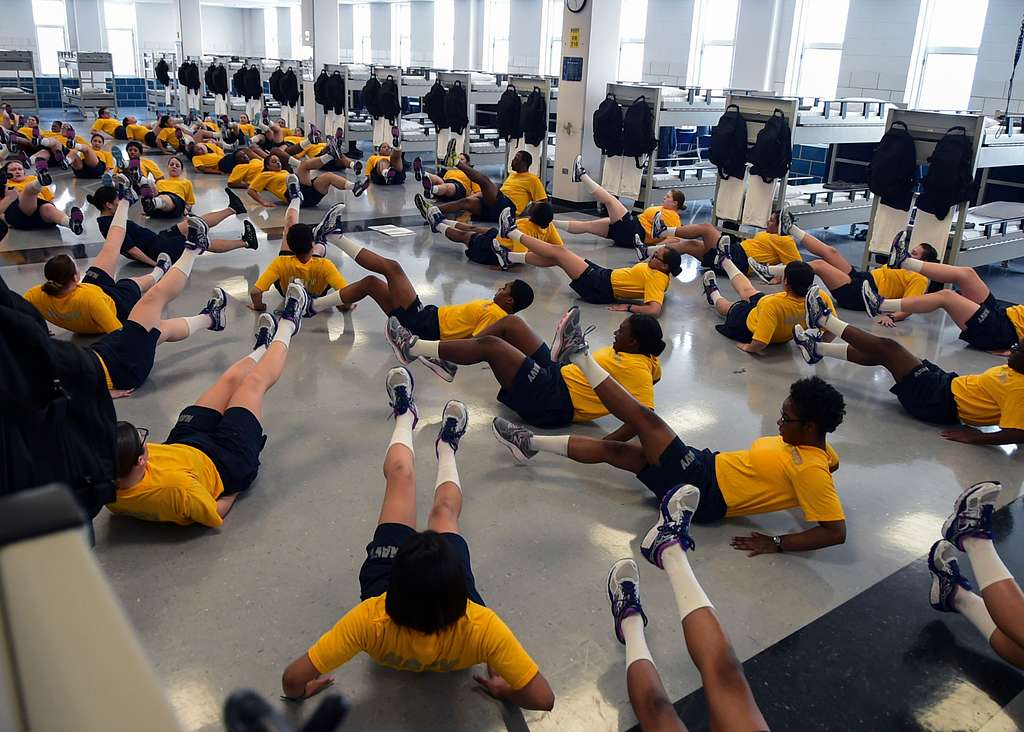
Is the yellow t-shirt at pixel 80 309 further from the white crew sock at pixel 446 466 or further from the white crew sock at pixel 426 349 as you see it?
the white crew sock at pixel 446 466

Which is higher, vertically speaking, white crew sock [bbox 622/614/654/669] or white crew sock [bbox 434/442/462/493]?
white crew sock [bbox 434/442/462/493]

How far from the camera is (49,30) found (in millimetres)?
22188

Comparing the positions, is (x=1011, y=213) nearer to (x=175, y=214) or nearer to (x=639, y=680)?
(x=639, y=680)

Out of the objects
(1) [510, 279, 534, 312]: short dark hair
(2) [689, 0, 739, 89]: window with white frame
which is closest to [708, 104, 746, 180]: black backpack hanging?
(1) [510, 279, 534, 312]: short dark hair

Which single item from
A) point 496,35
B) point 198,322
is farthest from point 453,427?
point 496,35

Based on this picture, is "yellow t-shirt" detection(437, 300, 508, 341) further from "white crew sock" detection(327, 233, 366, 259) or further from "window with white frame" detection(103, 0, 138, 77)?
"window with white frame" detection(103, 0, 138, 77)

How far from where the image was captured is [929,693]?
237 centimetres

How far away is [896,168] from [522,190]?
338 cm

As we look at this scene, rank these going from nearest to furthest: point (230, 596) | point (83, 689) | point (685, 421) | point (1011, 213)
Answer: point (83, 689) < point (230, 596) < point (685, 421) < point (1011, 213)

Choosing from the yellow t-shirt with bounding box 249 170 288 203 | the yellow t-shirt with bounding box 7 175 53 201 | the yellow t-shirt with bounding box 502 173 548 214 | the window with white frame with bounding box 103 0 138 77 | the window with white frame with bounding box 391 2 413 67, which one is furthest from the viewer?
the window with white frame with bounding box 103 0 138 77

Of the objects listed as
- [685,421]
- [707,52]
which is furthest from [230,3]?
[685,421]

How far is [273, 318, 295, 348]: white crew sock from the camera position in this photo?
3820mm

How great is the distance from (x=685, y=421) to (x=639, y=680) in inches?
83.6

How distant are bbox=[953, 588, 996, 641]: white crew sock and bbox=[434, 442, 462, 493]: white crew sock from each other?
1.70m
